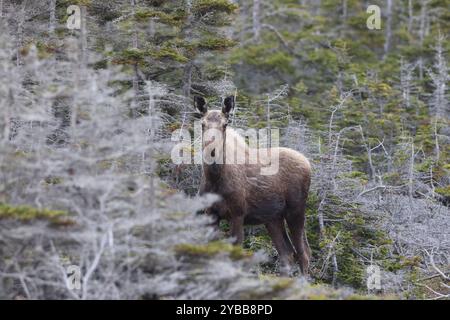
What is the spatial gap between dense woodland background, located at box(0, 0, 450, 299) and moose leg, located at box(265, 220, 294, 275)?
1.99ft

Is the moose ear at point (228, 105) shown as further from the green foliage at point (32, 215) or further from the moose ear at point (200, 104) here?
the green foliage at point (32, 215)

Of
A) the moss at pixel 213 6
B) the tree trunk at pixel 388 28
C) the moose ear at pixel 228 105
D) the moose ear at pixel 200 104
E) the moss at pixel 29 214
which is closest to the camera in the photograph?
the moss at pixel 29 214

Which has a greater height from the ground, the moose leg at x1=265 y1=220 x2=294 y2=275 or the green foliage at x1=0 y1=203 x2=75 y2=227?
the green foliage at x1=0 y1=203 x2=75 y2=227

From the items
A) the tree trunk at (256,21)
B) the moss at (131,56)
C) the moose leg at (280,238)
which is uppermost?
the tree trunk at (256,21)

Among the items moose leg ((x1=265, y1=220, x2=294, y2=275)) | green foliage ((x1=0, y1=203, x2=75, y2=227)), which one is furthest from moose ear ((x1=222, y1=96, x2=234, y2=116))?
green foliage ((x1=0, y1=203, x2=75, y2=227))

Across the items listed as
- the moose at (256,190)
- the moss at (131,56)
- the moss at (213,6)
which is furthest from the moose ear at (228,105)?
the moss at (213,6)

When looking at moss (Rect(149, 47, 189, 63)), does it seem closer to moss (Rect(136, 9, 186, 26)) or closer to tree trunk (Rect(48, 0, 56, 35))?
moss (Rect(136, 9, 186, 26))

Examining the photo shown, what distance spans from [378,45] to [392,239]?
2171cm

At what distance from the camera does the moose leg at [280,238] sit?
13.4 m

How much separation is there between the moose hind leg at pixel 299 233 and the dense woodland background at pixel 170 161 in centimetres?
58

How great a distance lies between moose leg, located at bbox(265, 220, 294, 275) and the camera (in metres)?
13.4

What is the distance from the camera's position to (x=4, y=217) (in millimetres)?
8773

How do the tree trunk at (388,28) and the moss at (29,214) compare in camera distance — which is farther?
the tree trunk at (388,28)
